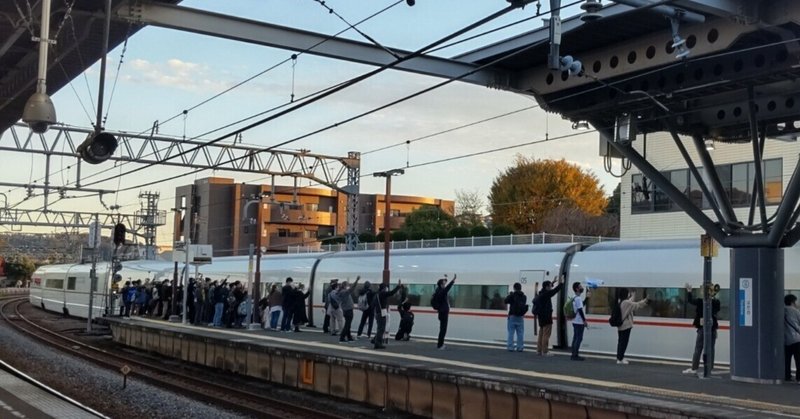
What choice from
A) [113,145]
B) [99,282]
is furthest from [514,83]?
[99,282]

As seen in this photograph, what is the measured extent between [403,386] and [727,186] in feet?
75.9

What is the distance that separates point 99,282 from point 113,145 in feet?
110

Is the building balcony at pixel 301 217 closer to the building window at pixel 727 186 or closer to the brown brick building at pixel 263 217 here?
the brown brick building at pixel 263 217

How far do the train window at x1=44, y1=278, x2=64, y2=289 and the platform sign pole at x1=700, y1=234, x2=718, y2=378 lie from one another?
42202mm

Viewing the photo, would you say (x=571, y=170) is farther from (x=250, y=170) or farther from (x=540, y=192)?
(x=250, y=170)

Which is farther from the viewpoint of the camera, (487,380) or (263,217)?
(263,217)

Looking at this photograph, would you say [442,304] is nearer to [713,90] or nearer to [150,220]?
[713,90]

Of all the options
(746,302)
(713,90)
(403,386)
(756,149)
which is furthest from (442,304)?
(756,149)

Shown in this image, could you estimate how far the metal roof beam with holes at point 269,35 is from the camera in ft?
41.9

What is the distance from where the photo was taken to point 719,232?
1387cm

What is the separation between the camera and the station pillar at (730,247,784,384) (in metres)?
12.9

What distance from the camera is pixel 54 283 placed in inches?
1975

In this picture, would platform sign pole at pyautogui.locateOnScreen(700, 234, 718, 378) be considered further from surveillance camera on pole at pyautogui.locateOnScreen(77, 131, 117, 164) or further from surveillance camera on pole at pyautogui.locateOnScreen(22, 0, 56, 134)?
surveillance camera on pole at pyautogui.locateOnScreen(22, 0, 56, 134)

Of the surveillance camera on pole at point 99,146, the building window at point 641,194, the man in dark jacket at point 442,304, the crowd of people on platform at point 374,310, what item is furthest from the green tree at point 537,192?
the surveillance camera on pole at point 99,146
